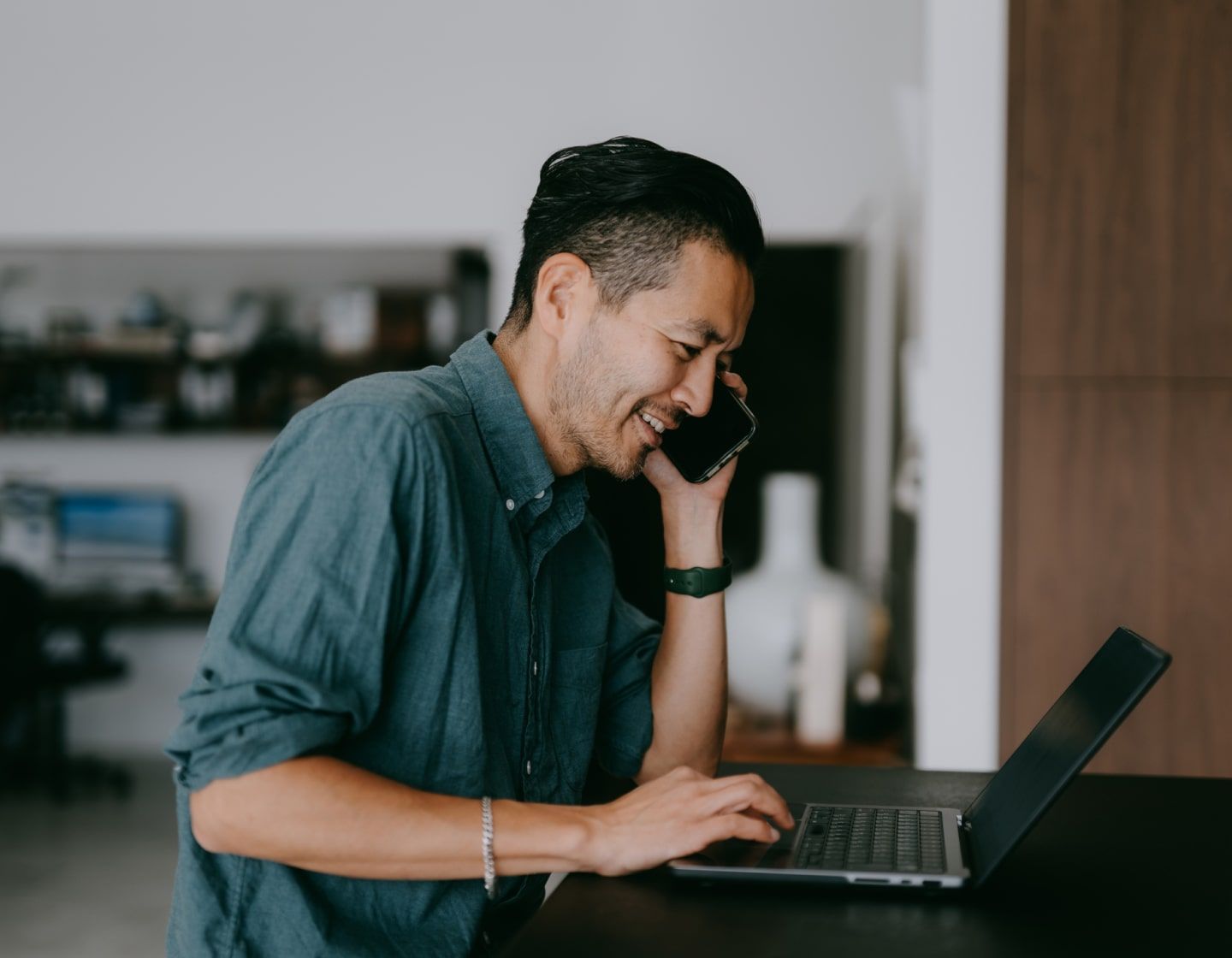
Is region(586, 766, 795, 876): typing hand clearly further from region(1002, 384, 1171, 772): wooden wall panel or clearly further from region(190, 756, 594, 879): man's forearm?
region(1002, 384, 1171, 772): wooden wall panel

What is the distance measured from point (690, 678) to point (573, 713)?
0.65ft

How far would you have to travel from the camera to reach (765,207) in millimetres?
4184

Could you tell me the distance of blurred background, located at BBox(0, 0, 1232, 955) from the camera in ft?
7.83

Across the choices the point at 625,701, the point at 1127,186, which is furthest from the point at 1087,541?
the point at 625,701

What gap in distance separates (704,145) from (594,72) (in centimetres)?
54

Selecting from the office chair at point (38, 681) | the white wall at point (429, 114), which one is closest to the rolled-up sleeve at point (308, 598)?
the white wall at point (429, 114)

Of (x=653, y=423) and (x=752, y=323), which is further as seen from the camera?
(x=752, y=323)

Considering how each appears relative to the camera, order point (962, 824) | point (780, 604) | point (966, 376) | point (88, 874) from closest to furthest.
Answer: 1. point (962, 824)
2. point (966, 376)
3. point (780, 604)
4. point (88, 874)

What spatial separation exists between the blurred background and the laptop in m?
1.37

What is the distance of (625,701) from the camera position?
1533mm

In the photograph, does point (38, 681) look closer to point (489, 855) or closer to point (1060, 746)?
point (489, 855)

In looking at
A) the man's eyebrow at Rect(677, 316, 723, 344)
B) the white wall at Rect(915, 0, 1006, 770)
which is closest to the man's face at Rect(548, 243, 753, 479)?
the man's eyebrow at Rect(677, 316, 723, 344)

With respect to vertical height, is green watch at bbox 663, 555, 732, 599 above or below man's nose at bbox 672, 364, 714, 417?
below

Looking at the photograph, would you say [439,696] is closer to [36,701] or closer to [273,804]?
[273,804]
